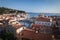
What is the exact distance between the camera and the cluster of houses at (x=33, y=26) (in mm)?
1808

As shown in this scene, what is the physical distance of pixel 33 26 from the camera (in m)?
1.84

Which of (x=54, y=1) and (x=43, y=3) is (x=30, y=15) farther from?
(x=54, y=1)

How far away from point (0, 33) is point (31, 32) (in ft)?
1.34

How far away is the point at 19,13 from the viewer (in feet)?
6.27

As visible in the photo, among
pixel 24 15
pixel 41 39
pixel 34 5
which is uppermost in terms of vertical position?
pixel 34 5

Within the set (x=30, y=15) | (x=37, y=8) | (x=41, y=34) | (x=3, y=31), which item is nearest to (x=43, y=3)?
(x=37, y=8)

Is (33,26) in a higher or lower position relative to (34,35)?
higher

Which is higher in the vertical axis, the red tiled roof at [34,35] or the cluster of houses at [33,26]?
the cluster of houses at [33,26]

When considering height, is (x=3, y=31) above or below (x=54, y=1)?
below

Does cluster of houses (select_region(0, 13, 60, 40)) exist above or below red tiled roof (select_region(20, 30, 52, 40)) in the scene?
above

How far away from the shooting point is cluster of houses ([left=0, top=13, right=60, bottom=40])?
1808 millimetres

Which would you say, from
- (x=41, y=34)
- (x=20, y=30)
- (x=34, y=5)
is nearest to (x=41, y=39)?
(x=41, y=34)

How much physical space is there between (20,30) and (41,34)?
0.26 meters

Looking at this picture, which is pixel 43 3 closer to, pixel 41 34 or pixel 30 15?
pixel 30 15
